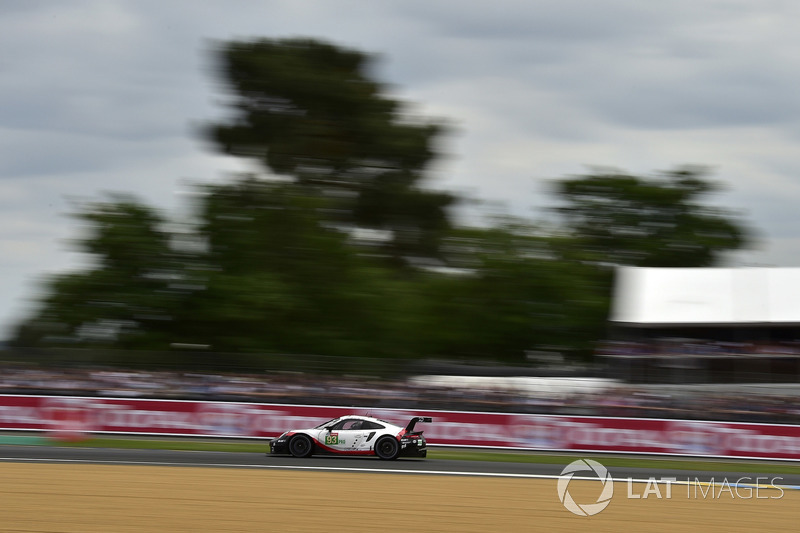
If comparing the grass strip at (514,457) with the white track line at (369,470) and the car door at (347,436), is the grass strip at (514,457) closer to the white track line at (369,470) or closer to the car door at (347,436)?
the car door at (347,436)

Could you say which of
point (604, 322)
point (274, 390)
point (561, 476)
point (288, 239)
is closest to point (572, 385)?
point (561, 476)

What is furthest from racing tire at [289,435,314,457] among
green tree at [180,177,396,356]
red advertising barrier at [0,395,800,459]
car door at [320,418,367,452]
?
green tree at [180,177,396,356]

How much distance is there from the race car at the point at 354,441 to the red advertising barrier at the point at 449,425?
2848mm

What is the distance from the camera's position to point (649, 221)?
141 ft

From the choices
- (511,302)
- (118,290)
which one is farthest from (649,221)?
(118,290)

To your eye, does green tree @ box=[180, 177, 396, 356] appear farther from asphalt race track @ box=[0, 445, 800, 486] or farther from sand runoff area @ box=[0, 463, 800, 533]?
sand runoff area @ box=[0, 463, 800, 533]

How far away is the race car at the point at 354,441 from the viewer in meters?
16.8

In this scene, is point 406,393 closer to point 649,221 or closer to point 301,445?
point 301,445

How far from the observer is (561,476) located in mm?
15297

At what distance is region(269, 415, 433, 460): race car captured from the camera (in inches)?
663

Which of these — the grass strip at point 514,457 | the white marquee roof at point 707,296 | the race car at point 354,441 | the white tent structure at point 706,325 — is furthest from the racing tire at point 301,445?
the white marquee roof at point 707,296

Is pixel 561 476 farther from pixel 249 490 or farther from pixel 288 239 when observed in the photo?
pixel 288 239

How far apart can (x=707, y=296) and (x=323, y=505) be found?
55.2 feet

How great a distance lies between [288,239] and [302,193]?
2588 millimetres
